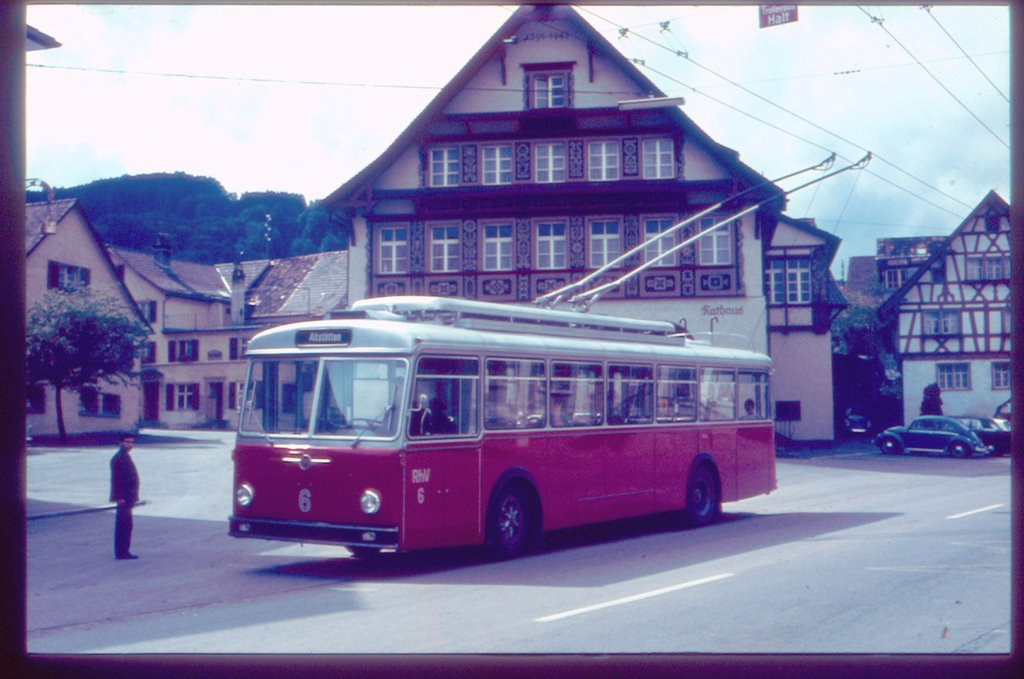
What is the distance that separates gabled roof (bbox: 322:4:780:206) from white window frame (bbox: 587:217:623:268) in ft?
11.6

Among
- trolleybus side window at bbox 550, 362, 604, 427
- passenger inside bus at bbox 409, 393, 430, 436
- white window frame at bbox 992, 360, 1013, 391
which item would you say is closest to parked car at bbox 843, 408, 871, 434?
white window frame at bbox 992, 360, 1013, 391

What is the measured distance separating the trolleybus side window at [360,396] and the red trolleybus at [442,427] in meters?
0.01

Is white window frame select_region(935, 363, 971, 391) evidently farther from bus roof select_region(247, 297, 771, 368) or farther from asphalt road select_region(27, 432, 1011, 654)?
bus roof select_region(247, 297, 771, 368)

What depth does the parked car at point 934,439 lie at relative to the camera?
35.8 meters

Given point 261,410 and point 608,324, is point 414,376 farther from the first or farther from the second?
point 608,324

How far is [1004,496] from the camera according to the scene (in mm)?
21734

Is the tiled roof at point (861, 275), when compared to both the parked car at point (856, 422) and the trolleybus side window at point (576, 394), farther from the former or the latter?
the trolleybus side window at point (576, 394)

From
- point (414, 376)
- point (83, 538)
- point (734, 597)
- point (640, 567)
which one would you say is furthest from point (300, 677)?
point (83, 538)

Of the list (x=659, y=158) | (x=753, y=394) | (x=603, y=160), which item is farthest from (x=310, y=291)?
(x=753, y=394)

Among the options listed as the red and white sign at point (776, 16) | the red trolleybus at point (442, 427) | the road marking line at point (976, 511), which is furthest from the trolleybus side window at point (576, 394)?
the road marking line at point (976, 511)

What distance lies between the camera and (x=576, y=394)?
14492 millimetres

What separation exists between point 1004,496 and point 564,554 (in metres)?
11.6

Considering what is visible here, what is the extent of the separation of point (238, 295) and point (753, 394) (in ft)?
70.6

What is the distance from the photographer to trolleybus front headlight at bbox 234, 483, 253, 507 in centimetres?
1229
